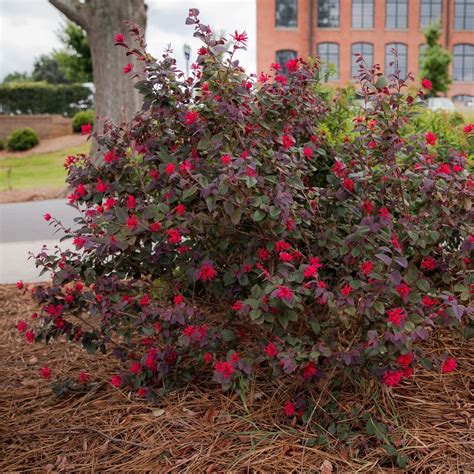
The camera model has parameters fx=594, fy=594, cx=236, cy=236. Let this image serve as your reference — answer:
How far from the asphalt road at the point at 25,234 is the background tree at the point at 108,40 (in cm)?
217

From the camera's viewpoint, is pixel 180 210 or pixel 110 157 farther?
pixel 110 157

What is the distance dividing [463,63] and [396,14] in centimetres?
655

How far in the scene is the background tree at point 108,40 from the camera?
34.4 feet

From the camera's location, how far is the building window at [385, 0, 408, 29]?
4378 cm

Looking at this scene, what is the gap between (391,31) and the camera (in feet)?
144

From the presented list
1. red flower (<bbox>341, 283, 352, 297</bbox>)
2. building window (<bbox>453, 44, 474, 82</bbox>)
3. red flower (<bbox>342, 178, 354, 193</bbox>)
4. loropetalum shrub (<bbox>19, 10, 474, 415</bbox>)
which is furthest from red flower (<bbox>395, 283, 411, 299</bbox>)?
building window (<bbox>453, 44, 474, 82</bbox>)

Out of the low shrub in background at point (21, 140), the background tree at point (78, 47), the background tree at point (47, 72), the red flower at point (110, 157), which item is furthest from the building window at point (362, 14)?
the red flower at point (110, 157)

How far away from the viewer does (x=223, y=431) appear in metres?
2.05

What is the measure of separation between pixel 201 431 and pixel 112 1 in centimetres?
982

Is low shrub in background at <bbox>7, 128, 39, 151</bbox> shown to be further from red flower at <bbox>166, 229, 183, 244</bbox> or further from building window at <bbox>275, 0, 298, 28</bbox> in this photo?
building window at <bbox>275, 0, 298, 28</bbox>

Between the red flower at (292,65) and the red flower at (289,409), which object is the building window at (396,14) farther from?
the red flower at (289,409)

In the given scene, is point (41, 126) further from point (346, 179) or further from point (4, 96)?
point (346, 179)

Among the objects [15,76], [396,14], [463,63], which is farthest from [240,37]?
[15,76]

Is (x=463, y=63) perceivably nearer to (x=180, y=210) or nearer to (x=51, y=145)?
(x=51, y=145)
